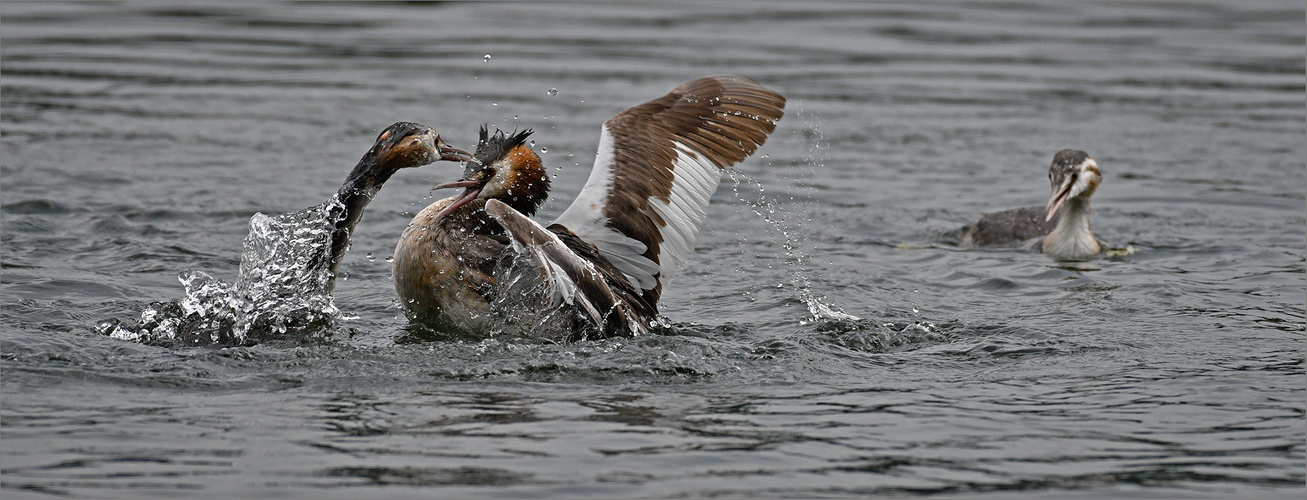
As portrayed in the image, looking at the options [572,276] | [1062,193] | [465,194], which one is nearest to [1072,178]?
[1062,193]

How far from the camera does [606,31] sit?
18.5 metres

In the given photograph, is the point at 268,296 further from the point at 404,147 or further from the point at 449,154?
the point at 449,154

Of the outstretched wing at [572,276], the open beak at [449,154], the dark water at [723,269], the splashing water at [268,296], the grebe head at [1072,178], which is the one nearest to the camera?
the dark water at [723,269]

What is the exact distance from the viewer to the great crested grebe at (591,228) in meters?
6.93

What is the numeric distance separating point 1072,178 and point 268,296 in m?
5.68

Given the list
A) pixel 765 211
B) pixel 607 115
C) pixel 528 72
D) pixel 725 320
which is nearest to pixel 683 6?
pixel 528 72

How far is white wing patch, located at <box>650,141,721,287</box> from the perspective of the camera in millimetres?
7191

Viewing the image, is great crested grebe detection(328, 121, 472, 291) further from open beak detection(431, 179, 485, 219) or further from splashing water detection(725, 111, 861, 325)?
splashing water detection(725, 111, 861, 325)

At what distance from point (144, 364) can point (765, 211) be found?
5816 millimetres

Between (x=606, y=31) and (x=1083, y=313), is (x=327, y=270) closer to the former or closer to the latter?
(x=1083, y=313)

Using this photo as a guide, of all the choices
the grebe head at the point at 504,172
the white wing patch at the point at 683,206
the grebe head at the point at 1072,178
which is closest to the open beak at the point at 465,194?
the grebe head at the point at 504,172

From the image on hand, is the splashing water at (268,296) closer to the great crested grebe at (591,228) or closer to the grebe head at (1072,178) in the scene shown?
the great crested grebe at (591,228)

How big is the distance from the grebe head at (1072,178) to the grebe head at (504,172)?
427 cm

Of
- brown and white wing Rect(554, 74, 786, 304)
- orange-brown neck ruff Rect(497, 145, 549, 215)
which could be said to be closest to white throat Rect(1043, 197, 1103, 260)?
brown and white wing Rect(554, 74, 786, 304)
